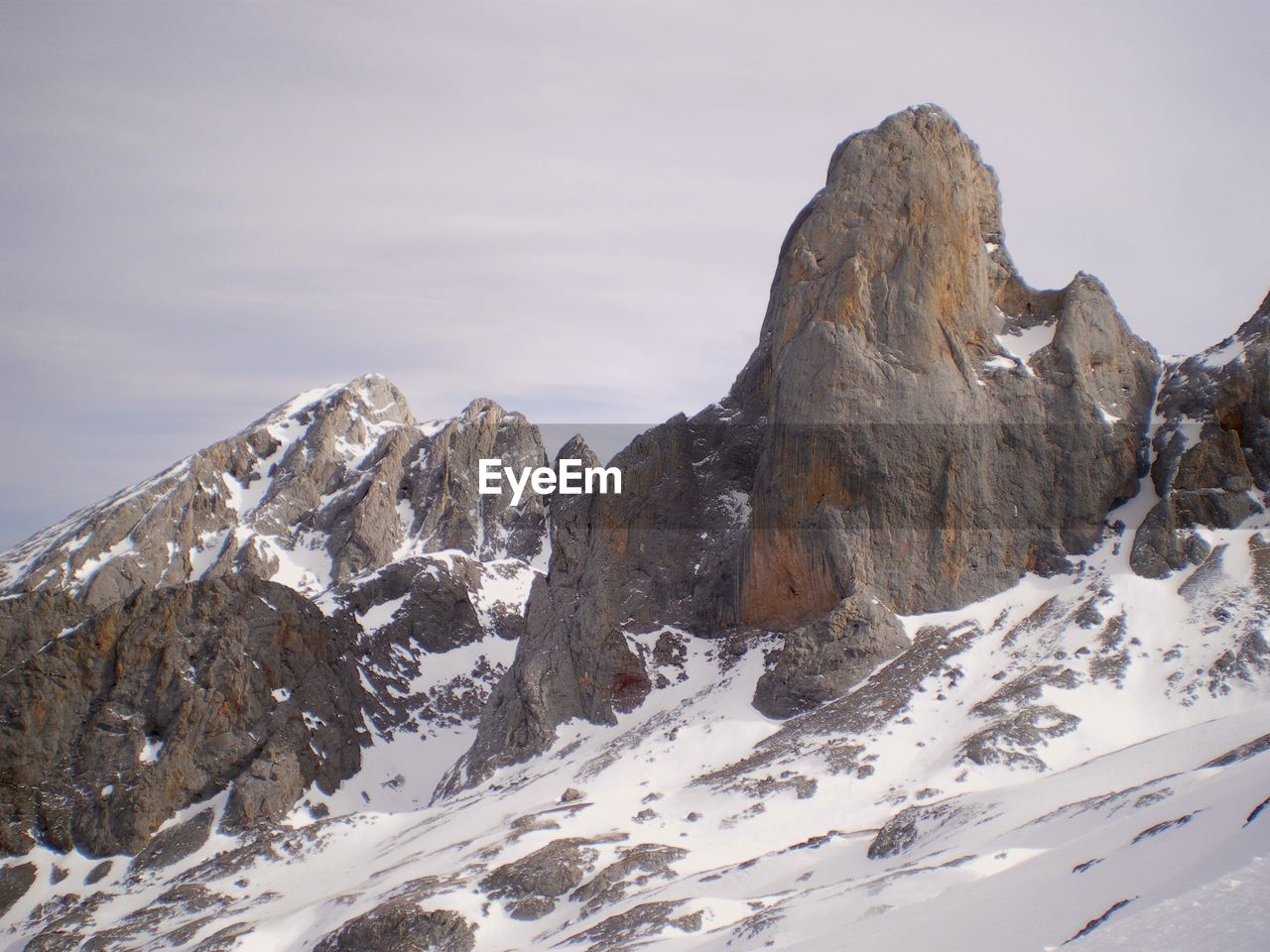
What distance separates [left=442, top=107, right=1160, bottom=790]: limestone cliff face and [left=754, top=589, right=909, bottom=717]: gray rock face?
0.49 ft

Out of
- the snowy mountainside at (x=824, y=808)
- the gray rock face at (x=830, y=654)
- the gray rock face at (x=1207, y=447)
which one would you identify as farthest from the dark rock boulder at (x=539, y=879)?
the gray rock face at (x=1207, y=447)

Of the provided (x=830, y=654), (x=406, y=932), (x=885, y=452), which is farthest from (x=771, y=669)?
(x=406, y=932)

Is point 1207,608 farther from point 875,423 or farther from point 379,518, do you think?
point 379,518

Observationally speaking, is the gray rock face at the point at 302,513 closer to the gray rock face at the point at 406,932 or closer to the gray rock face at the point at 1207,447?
the gray rock face at the point at 1207,447

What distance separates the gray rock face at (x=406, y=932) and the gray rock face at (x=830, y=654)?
806 inches

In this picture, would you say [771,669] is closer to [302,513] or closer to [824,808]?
[824,808]

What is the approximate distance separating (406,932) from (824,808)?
54.0ft

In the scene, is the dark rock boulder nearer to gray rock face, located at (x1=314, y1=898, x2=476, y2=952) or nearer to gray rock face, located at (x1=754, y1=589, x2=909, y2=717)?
gray rock face, located at (x1=314, y1=898, x2=476, y2=952)

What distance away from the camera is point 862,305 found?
6175 centimetres

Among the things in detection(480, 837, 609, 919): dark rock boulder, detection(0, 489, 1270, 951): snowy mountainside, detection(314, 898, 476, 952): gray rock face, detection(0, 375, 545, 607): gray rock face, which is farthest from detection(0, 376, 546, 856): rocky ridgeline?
detection(480, 837, 609, 919): dark rock boulder

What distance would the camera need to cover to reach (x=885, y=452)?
59.1 metres

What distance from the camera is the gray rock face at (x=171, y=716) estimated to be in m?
64.0

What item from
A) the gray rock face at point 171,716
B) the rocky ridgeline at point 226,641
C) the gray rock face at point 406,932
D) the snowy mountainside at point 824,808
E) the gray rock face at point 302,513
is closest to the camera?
the snowy mountainside at point 824,808

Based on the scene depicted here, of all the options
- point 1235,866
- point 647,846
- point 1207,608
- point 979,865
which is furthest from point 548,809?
point 1235,866
